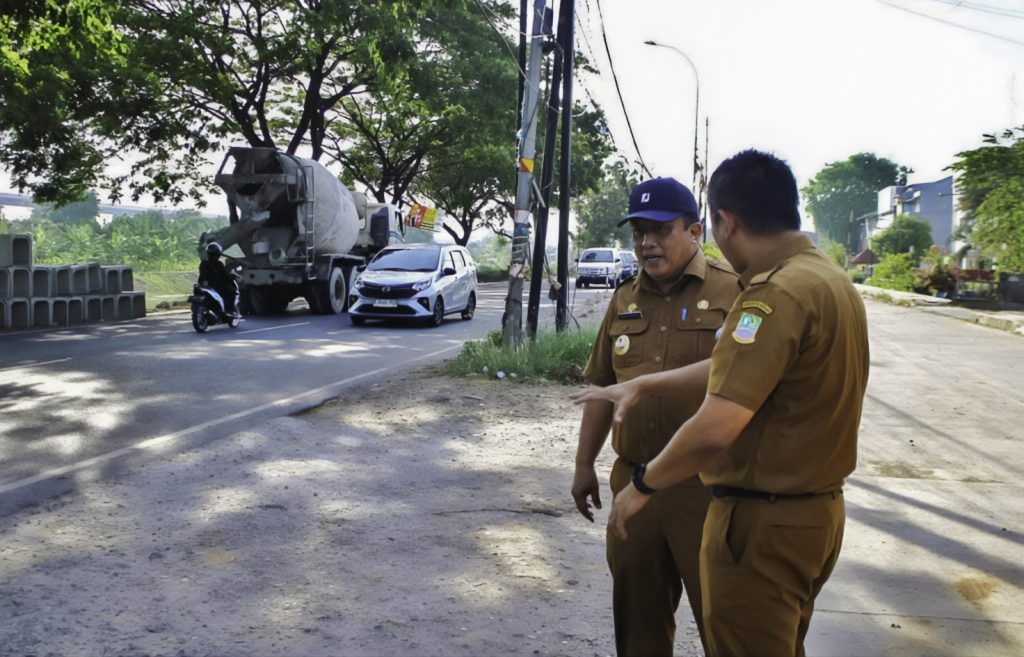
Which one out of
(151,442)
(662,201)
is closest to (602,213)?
(151,442)

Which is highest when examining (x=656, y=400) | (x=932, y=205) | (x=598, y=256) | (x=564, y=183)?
(x=932, y=205)

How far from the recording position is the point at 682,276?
3301 millimetres

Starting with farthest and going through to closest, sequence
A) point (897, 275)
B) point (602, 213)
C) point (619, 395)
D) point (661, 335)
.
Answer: point (602, 213)
point (897, 275)
point (661, 335)
point (619, 395)

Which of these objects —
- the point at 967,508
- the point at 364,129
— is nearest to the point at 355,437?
the point at 967,508

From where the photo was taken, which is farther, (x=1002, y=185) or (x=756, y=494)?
(x=1002, y=185)

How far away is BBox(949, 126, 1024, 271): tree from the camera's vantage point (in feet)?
88.0

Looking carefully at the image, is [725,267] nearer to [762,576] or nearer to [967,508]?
[762,576]

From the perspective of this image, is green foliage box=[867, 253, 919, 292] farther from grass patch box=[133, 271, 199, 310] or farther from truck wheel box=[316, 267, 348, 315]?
grass patch box=[133, 271, 199, 310]

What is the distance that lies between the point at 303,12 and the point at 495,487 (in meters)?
22.1

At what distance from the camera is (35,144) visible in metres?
19.4

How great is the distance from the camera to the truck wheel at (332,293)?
70.6ft

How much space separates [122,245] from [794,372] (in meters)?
44.8

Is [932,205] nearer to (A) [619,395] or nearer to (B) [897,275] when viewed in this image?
(B) [897,275]

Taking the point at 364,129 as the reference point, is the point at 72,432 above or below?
below
